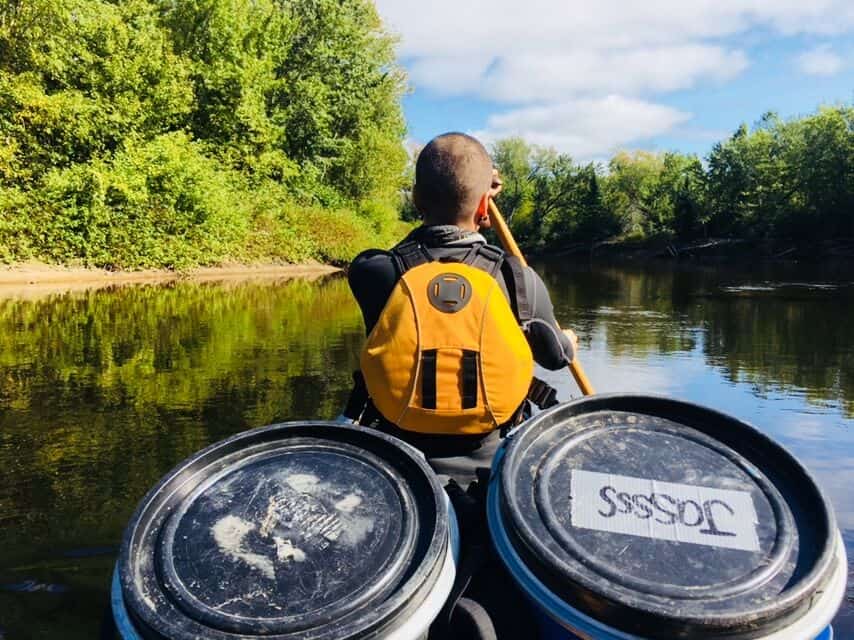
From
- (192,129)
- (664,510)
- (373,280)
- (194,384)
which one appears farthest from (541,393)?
(192,129)

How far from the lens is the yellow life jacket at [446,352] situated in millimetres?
2143

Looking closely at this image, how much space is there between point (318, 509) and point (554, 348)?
1.04 metres

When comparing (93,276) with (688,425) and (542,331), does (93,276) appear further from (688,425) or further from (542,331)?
(688,425)

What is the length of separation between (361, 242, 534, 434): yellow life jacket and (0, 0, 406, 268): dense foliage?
19738 mm

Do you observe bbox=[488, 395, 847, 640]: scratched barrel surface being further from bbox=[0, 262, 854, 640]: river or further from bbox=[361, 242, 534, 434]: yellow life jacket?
bbox=[0, 262, 854, 640]: river

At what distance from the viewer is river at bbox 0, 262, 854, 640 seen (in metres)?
3.71

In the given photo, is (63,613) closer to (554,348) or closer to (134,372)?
(554,348)

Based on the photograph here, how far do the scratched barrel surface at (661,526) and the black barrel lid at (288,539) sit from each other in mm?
280

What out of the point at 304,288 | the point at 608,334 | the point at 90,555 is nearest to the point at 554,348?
the point at 90,555

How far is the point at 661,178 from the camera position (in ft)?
211

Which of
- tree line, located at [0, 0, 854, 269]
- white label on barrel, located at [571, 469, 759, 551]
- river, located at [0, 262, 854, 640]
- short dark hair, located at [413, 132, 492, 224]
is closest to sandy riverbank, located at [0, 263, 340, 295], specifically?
tree line, located at [0, 0, 854, 269]

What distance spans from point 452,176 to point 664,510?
1331 mm

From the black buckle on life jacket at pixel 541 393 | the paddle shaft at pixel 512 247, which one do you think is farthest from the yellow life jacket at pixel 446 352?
the paddle shaft at pixel 512 247

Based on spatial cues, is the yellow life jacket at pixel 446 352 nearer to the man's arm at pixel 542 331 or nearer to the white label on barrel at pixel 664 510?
the man's arm at pixel 542 331
